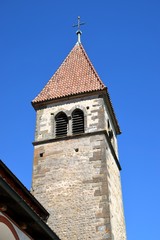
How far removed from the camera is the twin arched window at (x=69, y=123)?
15914 mm

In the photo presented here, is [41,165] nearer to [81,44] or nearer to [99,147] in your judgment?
[99,147]

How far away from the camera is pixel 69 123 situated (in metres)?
16.1

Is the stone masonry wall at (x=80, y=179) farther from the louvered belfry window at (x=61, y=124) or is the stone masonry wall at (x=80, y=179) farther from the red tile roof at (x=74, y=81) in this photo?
the red tile roof at (x=74, y=81)

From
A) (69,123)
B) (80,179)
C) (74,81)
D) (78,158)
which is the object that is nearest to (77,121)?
(69,123)

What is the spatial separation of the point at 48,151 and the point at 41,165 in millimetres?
639

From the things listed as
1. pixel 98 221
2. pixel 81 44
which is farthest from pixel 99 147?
pixel 81 44

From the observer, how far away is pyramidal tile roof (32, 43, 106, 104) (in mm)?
16984

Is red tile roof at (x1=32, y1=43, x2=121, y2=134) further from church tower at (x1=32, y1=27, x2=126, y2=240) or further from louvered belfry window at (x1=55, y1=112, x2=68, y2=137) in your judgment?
louvered belfry window at (x1=55, y1=112, x2=68, y2=137)

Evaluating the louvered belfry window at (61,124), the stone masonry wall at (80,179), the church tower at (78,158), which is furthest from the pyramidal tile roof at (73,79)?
the louvered belfry window at (61,124)

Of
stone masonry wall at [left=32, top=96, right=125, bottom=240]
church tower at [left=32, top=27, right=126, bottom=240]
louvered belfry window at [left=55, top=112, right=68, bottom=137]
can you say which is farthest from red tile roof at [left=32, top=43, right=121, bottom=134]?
louvered belfry window at [left=55, top=112, right=68, bottom=137]

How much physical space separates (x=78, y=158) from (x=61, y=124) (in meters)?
2.05

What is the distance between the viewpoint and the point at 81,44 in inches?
807

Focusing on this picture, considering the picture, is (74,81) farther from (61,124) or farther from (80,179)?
(80,179)

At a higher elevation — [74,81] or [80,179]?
[74,81]
